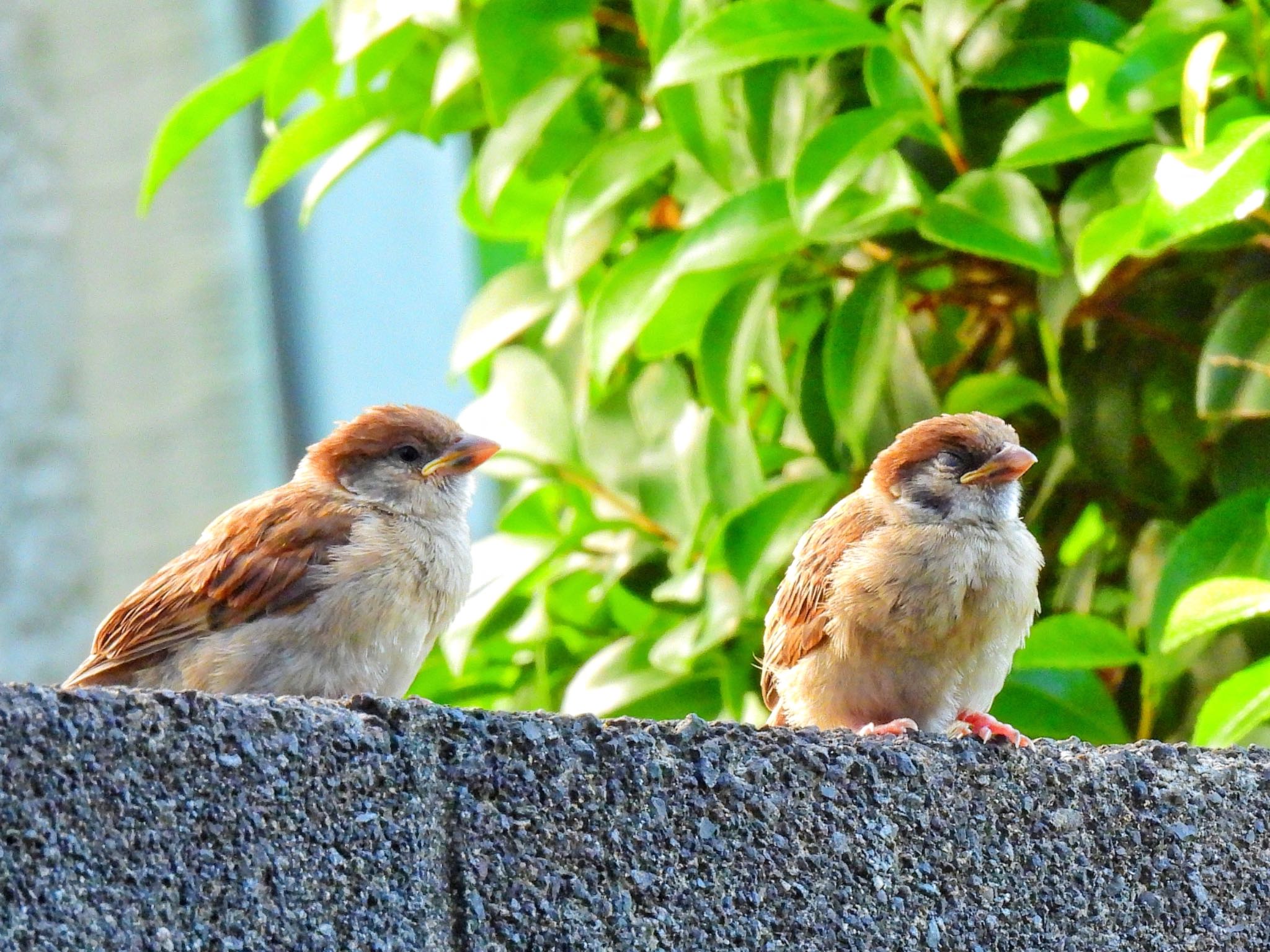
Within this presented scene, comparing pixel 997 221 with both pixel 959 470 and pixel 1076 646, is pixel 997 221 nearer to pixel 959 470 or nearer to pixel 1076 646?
pixel 959 470

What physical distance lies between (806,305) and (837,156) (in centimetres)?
66

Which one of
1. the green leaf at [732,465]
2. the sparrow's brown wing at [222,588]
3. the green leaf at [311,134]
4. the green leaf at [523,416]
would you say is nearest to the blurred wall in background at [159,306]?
the green leaf at [311,134]

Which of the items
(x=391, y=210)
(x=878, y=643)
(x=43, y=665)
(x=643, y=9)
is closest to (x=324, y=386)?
(x=391, y=210)

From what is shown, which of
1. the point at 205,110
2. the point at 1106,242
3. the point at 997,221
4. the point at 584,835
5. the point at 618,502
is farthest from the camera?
the point at 205,110

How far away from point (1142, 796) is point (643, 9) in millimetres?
1537

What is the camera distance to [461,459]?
9.11 ft

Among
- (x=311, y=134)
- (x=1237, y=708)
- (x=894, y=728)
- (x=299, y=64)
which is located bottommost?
(x=1237, y=708)

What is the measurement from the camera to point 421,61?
3.16 metres

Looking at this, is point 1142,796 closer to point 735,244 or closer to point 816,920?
point 816,920

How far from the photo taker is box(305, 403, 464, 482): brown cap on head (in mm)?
2820

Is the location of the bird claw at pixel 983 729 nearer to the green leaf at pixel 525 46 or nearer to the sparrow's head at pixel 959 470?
the sparrow's head at pixel 959 470

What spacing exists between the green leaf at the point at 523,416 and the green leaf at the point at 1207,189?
3.74 feet

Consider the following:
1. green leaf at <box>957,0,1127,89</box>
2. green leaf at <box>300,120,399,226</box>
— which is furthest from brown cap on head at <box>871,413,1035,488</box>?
green leaf at <box>300,120,399,226</box>

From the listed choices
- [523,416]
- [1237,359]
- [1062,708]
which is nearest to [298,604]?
[523,416]
